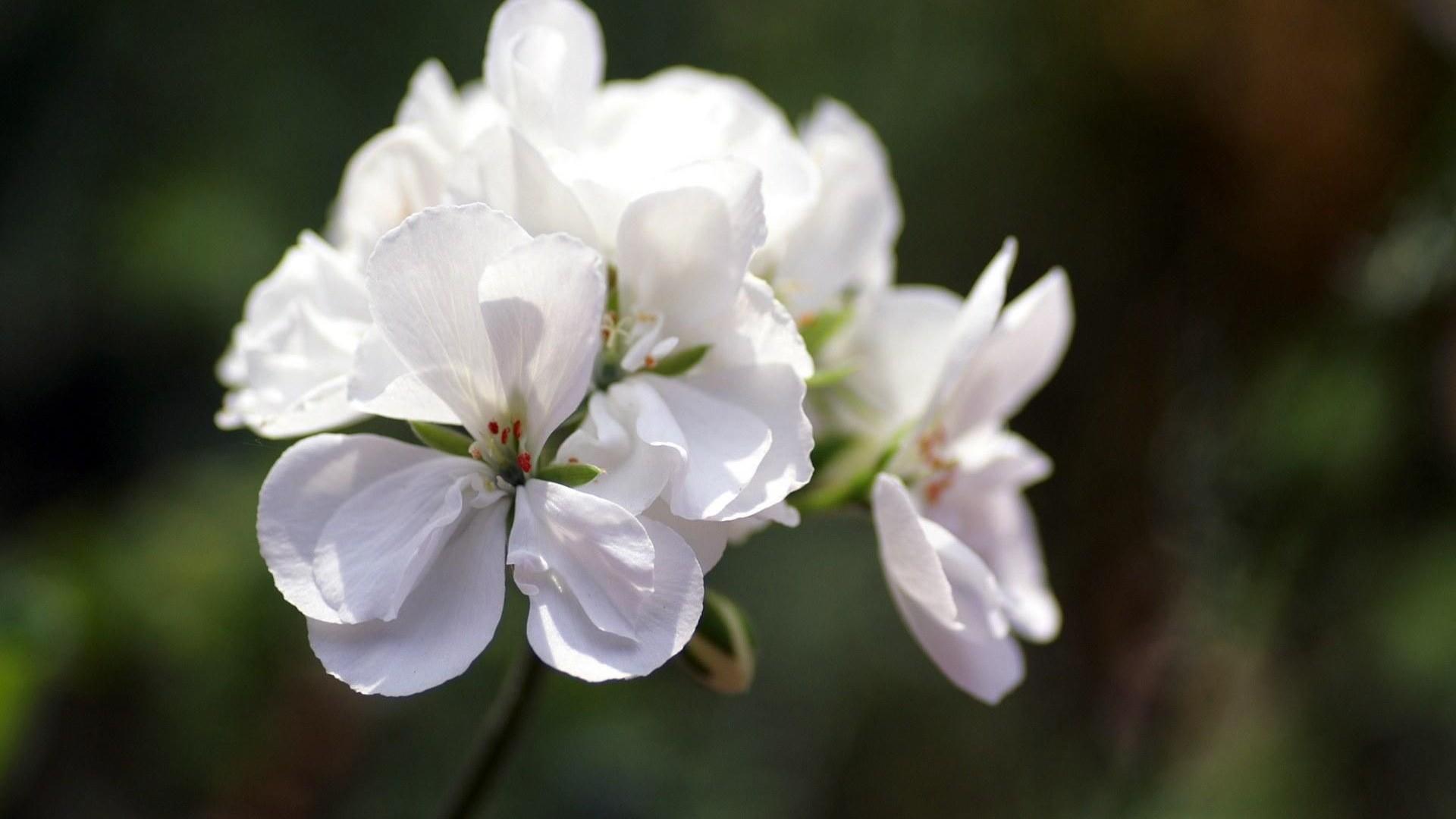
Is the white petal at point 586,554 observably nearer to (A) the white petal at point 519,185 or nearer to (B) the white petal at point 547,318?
(B) the white petal at point 547,318

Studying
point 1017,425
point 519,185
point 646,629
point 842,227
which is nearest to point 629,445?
point 646,629

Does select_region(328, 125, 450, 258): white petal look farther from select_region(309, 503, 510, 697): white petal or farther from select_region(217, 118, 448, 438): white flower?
select_region(309, 503, 510, 697): white petal

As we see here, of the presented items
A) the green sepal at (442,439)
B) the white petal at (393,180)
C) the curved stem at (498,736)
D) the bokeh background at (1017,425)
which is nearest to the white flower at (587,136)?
the white petal at (393,180)

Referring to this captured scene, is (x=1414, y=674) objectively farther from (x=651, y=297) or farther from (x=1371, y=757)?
(x=651, y=297)

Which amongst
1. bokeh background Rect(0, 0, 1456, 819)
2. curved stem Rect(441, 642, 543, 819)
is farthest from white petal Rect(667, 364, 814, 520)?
bokeh background Rect(0, 0, 1456, 819)

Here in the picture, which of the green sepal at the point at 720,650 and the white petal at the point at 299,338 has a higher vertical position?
the white petal at the point at 299,338

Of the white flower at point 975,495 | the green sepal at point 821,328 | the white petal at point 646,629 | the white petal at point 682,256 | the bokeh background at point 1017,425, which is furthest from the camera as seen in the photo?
the bokeh background at point 1017,425
